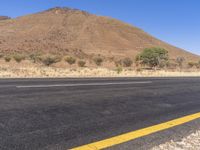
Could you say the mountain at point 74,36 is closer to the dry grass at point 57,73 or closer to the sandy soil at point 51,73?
the dry grass at point 57,73

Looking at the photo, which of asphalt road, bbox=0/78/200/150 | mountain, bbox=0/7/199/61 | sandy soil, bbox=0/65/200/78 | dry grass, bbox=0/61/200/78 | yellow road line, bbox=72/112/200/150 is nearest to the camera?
yellow road line, bbox=72/112/200/150

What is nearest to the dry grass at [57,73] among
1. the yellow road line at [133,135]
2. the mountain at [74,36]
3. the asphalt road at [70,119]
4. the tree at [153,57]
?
the asphalt road at [70,119]

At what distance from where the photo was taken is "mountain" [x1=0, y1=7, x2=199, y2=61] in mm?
73481

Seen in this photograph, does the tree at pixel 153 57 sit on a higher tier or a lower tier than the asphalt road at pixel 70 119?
higher

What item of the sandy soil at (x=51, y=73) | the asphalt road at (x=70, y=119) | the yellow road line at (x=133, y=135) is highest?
the sandy soil at (x=51, y=73)

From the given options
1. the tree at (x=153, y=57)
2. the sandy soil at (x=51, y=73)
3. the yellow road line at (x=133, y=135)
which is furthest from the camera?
the tree at (x=153, y=57)

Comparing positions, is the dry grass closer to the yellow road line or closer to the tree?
the yellow road line

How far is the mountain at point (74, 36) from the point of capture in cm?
7348

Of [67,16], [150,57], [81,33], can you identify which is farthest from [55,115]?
[67,16]

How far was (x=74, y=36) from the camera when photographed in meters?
89.8

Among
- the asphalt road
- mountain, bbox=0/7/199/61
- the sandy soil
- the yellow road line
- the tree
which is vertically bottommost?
the yellow road line

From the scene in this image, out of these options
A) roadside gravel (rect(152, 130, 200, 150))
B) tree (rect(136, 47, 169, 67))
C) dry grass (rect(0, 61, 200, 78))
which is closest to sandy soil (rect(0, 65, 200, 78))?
dry grass (rect(0, 61, 200, 78))

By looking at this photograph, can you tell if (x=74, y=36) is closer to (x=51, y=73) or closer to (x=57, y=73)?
(x=57, y=73)

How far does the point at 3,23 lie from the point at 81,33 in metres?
39.3
